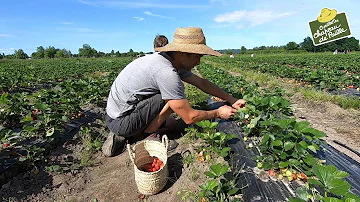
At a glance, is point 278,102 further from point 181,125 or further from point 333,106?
point 333,106

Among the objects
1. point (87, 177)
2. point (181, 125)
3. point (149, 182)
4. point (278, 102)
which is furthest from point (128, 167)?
point (278, 102)

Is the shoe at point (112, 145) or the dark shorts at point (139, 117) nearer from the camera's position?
the dark shorts at point (139, 117)

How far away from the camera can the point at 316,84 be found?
21.5 feet

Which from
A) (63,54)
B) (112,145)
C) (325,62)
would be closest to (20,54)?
(63,54)

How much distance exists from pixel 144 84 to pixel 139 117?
1.37 ft

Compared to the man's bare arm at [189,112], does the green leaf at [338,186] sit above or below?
below

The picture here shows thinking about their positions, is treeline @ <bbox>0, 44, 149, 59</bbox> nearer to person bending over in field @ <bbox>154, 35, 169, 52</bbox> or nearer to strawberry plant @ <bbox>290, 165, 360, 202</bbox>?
person bending over in field @ <bbox>154, 35, 169, 52</bbox>

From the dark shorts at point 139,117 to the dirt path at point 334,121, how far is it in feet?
6.82

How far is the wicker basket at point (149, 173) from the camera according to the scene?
2.10 meters

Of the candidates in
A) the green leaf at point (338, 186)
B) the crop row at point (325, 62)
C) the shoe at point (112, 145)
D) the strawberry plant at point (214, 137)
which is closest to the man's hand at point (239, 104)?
the strawberry plant at point (214, 137)

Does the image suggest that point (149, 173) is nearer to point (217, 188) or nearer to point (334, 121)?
point (217, 188)

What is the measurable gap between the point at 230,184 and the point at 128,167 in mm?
1355

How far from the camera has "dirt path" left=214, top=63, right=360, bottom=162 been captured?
2.81 meters

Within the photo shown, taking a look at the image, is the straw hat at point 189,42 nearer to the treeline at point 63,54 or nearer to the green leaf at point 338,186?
the green leaf at point 338,186
